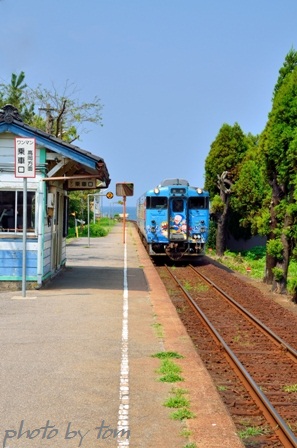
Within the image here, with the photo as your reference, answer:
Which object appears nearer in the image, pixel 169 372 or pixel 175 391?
pixel 175 391

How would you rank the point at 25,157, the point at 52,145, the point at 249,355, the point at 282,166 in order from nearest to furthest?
the point at 249,355
the point at 25,157
the point at 52,145
the point at 282,166

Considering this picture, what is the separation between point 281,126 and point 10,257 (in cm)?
771

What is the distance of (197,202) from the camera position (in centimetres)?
2389

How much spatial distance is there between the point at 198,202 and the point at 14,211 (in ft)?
37.5

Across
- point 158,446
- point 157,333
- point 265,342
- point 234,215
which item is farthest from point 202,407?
point 234,215

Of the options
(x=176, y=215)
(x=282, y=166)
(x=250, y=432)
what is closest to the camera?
(x=250, y=432)

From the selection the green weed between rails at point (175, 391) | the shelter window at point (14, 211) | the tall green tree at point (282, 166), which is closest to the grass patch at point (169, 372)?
the green weed between rails at point (175, 391)

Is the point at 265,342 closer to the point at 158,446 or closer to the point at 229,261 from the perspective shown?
the point at 158,446

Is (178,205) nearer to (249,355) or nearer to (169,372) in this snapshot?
(249,355)

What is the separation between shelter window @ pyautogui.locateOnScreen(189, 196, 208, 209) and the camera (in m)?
23.8

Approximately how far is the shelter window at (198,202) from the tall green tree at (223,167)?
7.10 meters

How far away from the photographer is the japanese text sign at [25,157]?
481 inches

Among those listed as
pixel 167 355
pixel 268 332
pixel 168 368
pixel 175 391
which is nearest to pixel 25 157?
pixel 268 332

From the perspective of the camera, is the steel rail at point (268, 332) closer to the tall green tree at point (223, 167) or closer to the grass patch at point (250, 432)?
the grass patch at point (250, 432)
